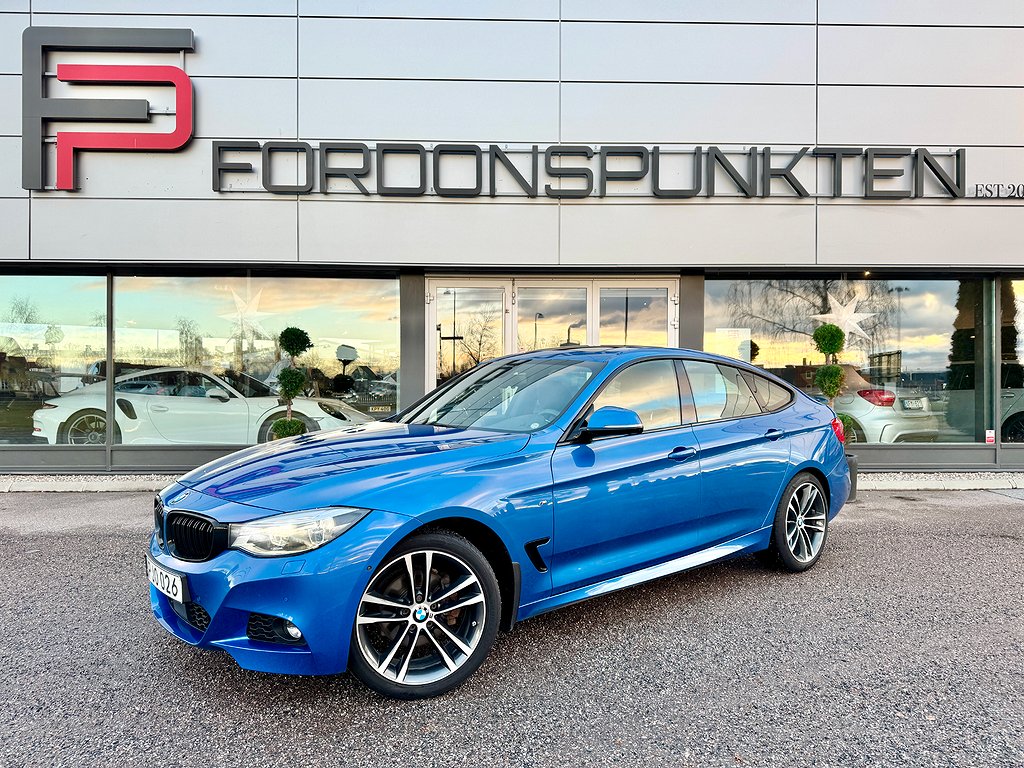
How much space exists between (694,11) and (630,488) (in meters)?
8.27

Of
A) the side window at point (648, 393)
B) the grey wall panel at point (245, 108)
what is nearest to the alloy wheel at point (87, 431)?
the grey wall panel at point (245, 108)

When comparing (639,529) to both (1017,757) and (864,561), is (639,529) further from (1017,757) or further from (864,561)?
(864,561)

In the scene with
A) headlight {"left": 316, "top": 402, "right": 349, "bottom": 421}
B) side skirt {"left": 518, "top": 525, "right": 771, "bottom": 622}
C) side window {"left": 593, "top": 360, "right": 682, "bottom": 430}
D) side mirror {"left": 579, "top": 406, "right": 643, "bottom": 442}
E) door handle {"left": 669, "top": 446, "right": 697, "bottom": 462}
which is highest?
side window {"left": 593, "top": 360, "right": 682, "bottom": 430}

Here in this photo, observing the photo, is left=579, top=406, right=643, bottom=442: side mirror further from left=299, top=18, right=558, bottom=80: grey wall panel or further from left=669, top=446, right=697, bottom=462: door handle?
left=299, top=18, right=558, bottom=80: grey wall panel

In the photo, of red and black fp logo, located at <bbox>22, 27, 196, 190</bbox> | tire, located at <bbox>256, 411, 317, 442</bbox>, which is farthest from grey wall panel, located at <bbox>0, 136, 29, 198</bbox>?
tire, located at <bbox>256, 411, 317, 442</bbox>

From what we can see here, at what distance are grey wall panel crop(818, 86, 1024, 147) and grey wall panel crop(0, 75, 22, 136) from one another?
11.1m

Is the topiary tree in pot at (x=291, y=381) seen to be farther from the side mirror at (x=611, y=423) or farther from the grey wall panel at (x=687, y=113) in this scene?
the side mirror at (x=611, y=423)

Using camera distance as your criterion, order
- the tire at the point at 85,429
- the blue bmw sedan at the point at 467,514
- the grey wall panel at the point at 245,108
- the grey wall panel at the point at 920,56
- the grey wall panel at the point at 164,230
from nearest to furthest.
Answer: the blue bmw sedan at the point at 467,514 → the grey wall panel at the point at 164,230 → the grey wall panel at the point at 245,108 → the grey wall panel at the point at 920,56 → the tire at the point at 85,429

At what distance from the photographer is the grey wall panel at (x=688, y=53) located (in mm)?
8781

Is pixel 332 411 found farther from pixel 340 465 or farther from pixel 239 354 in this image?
pixel 340 465

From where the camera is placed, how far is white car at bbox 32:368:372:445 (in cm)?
930

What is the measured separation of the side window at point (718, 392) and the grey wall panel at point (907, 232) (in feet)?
17.9

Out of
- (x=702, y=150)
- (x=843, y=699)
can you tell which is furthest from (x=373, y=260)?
(x=843, y=699)

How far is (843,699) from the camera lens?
2801 millimetres
